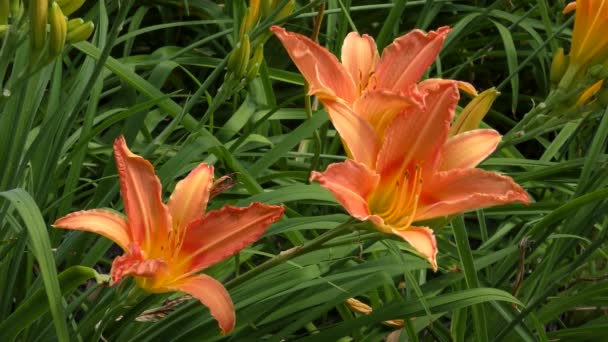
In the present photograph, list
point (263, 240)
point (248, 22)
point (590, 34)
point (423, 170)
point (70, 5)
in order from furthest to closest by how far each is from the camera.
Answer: point (263, 240), point (248, 22), point (590, 34), point (70, 5), point (423, 170)

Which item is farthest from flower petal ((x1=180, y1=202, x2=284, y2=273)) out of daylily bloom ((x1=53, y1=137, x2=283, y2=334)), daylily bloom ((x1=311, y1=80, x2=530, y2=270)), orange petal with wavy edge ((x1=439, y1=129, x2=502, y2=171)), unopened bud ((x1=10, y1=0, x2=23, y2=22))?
unopened bud ((x1=10, y1=0, x2=23, y2=22))

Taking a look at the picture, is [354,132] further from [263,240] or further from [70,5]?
[263,240]

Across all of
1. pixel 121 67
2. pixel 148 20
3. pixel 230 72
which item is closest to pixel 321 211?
pixel 121 67

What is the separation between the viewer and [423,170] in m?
1.09

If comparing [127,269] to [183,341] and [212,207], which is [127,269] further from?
[212,207]

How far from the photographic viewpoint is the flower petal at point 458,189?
3.39ft

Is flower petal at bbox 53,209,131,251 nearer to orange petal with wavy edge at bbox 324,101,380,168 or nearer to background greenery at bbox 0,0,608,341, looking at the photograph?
background greenery at bbox 0,0,608,341

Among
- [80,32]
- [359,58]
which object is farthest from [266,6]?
[80,32]

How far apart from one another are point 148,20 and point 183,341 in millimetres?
1420

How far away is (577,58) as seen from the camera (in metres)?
1.33

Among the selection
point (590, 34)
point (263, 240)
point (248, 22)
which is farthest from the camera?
point (263, 240)

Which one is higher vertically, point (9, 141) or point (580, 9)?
point (580, 9)

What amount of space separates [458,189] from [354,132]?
0.41ft

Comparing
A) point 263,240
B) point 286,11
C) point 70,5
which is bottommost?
point 263,240
